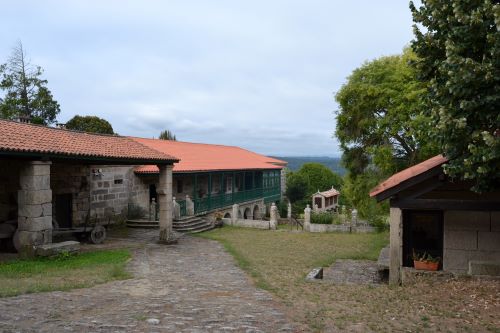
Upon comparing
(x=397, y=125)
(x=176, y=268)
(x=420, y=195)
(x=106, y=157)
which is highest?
(x=397, y=125)

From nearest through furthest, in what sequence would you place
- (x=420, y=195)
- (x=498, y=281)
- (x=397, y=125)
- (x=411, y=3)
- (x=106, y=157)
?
1. (x=411, y=3)
2. (x=498, y=281)
3. (x=420, y=195)
4. (x=106, y=157)
5. (x=397, y=125)

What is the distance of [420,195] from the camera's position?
9703mm

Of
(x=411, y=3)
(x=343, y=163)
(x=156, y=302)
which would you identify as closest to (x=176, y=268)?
(x=156, y=302)

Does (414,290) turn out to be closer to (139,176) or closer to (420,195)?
(420,195)

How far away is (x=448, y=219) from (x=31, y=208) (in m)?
10.5

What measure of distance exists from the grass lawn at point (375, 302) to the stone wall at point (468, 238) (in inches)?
25.8

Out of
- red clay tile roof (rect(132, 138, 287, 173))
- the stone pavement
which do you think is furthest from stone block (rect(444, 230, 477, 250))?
red clay tile roof (rect(132, 138, 287, 173))

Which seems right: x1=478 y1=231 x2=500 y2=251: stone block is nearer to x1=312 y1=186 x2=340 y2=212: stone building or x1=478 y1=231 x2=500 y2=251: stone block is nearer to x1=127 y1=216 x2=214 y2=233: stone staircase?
x1=127 y1=216 x2=214 y2=233: stone staircase

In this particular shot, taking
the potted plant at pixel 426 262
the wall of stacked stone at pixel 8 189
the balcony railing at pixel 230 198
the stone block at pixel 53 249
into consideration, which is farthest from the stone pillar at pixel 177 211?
the potted plant at pixel 426 262

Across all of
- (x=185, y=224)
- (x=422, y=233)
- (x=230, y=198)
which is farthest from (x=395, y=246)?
(x=230, y=198)

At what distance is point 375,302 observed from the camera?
784cm

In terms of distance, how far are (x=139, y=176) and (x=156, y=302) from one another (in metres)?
15.3

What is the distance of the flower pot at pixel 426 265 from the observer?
964cm

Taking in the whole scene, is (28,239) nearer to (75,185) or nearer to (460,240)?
(75,185)
